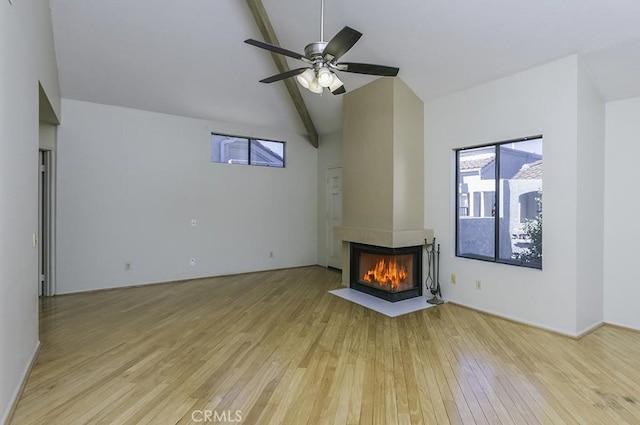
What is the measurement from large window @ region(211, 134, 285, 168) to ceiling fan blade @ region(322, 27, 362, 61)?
3675 mm

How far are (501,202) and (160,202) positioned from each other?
498cm

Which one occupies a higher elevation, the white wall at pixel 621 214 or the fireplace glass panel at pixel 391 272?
the white wall at pixel 621 214

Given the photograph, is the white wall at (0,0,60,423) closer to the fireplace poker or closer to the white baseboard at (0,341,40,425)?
the white baseboard at (0,341,40,425)

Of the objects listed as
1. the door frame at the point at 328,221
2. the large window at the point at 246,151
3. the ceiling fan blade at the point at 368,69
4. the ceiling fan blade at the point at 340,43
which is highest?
the ceiling fan blade at the point at 368,69

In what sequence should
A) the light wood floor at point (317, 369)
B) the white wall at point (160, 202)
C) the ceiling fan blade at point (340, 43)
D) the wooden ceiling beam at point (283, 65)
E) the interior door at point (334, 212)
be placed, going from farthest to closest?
the interior door at point (334, 212), the white wall at point (160, 202), the wooden ceiling beam at point (283, 65), the ceiling fan blade at point (340, 43), the light wood floor at point (317, 369)

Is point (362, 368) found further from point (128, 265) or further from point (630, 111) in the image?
point (128, 265)

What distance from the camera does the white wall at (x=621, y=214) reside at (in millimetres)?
3445

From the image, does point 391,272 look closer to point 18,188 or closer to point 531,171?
point 531,171

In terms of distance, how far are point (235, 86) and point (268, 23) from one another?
1198 mm

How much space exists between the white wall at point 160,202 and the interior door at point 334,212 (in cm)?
65

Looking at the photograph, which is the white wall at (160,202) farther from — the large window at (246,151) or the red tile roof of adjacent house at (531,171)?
the red tile roof of adjacent house at (531,171)

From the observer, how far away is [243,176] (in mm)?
6223

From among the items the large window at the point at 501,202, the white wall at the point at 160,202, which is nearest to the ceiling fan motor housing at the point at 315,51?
the large window at the point at 501,202

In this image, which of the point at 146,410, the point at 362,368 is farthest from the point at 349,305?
the point at 146,410
